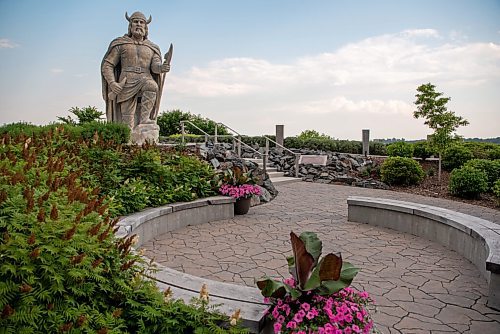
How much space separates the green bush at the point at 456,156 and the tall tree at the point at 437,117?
47 cm

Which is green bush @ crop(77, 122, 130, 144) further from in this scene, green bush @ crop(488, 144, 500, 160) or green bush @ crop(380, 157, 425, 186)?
green bush @ crop(488, 144, 500, 160)

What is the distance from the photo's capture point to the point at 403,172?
11.5 m

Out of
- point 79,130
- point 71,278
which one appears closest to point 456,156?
point 79,130

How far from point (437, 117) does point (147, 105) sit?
27.2 ft

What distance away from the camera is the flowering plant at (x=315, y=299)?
2.36 metres

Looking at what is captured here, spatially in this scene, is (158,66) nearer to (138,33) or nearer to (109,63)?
(138,33)

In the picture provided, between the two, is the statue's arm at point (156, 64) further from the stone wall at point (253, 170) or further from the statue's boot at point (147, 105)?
the stone wall at point (253, 170)

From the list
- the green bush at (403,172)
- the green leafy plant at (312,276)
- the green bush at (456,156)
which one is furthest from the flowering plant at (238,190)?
the green bush at (456,156)

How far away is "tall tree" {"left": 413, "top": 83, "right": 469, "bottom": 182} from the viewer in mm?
12008

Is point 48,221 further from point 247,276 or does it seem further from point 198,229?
point 198,229

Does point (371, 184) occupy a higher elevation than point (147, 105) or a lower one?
lower

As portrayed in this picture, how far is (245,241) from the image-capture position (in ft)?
18.1

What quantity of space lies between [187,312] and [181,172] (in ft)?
14.4

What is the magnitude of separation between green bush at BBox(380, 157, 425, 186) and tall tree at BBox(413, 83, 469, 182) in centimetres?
91
